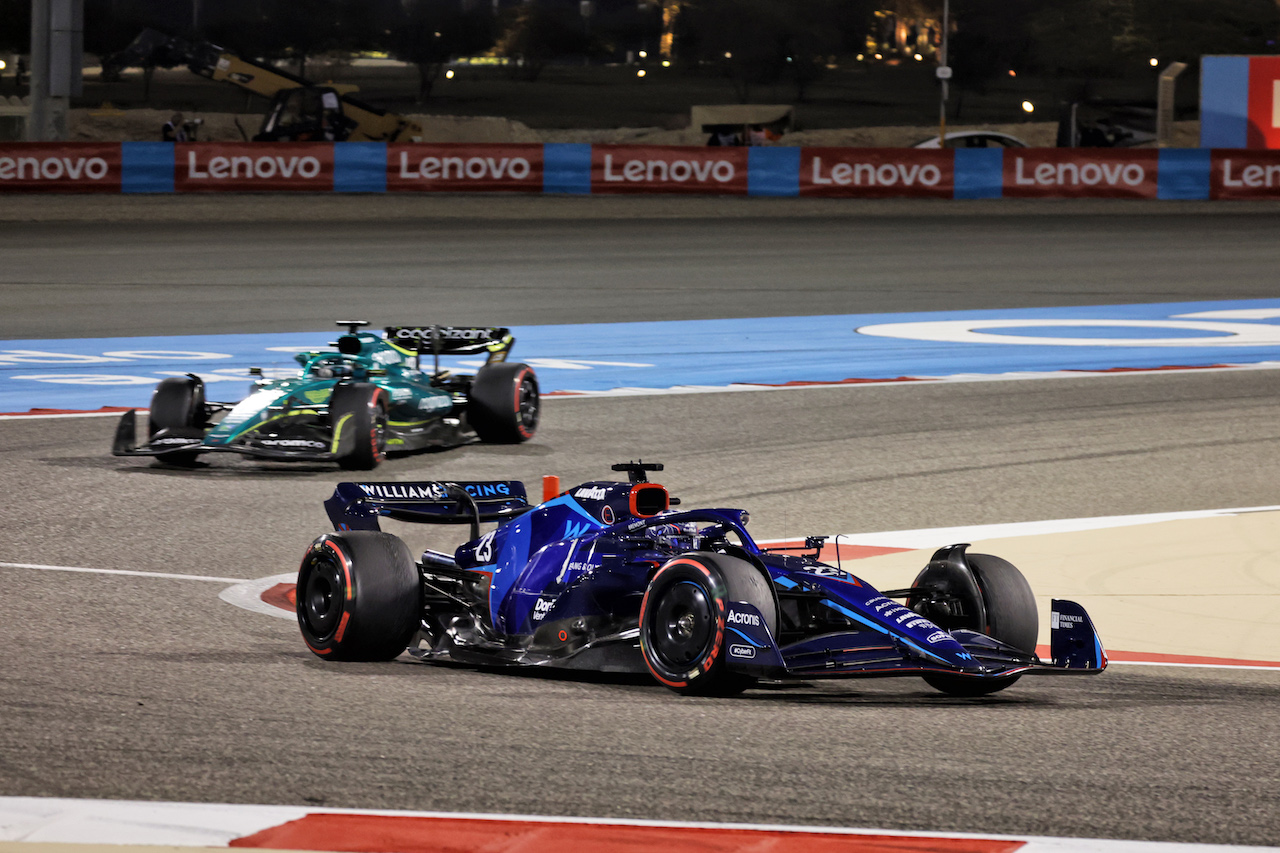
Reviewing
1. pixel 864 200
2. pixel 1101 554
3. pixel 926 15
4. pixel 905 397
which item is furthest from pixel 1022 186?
pixel 926 15

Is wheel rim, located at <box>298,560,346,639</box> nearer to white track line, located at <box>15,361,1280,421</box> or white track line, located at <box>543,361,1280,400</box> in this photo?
white track line, located at <box>15,361,1280,421</box>

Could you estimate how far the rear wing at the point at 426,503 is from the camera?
7.61m

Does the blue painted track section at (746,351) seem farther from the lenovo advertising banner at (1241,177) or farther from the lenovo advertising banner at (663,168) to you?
the lenovo advertising banner at (1241,177)

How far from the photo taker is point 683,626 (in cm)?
625

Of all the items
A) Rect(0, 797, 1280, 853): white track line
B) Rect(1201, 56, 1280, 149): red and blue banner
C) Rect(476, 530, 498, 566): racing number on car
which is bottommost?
Rect(0, 797, 1280, 853): white track line

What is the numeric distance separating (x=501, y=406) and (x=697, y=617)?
24.4ft

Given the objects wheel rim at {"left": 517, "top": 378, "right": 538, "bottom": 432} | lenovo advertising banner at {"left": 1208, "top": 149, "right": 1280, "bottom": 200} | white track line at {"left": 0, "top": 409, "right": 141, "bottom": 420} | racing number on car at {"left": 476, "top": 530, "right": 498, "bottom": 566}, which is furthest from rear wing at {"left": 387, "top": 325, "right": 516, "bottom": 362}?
lenovo advertising banner at {"left": 1208, "top": 149, "right": 1280, "bottom": 200}

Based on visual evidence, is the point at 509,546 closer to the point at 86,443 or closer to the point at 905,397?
the point at 86,443

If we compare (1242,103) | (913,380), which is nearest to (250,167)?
(913,380)

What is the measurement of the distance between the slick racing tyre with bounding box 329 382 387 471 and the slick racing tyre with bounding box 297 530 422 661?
16.3 feet

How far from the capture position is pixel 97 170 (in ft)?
102

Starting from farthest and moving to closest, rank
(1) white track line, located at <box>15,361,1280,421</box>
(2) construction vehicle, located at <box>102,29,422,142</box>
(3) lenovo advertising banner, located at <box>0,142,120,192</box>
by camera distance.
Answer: (2) construction vehicle, located at <box>102,29,422,142</box> < (3) lenovo advertising banner, located at <box>0,142,120,192</box> < (1) white track line, located at <box>15,361,1280,421</box>

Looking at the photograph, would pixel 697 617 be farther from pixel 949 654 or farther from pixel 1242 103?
pixel 1242 103

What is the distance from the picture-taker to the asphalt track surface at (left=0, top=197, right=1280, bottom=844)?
195 inches
